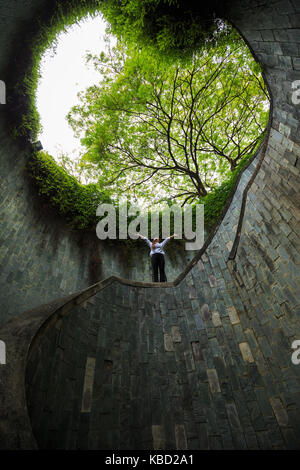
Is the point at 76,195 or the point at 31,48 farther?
the point at 76,195

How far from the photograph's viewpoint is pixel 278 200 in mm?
3527

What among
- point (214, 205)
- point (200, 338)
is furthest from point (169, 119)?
point (200, 338)

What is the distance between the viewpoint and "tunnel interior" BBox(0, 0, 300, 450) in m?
2.30

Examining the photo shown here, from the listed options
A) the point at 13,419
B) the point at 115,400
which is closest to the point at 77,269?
the point at 115,400

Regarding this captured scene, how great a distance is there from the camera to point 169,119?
859cm

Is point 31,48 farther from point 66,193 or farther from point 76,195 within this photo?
point 76,195

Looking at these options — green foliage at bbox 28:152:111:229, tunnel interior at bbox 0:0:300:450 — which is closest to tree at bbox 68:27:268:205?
green foliage at bbox 28:152:111:229

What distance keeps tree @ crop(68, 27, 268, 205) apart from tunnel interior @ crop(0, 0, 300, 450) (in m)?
3.77

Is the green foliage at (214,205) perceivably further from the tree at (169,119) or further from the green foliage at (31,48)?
the green foliage at (31,48)

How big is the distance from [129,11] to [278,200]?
4772 mm

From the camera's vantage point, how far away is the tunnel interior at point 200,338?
2.30 meters

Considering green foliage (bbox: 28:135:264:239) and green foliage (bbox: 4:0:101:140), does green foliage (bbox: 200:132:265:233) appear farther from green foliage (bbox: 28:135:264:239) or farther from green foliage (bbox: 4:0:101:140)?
green foliage (bbox: 4:0:101:140)

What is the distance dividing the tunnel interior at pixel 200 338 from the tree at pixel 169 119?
3773mm

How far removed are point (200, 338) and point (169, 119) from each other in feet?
27.3
